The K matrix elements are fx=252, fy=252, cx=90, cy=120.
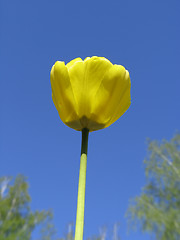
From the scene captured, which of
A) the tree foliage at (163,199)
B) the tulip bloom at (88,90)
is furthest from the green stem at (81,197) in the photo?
the tree foliage at (163,199)

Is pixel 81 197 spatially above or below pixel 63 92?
below

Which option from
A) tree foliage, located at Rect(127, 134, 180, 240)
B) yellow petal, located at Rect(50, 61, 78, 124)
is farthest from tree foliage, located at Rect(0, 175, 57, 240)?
yellow petal, located at Rect(50, 61, 78, 124)

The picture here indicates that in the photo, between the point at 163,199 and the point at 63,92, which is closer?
the point at 63,92

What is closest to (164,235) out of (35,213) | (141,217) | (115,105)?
(141,217)

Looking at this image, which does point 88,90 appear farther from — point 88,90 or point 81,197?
point 81,197

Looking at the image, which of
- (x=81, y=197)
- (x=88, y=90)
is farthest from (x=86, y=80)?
(x=81, y=197)

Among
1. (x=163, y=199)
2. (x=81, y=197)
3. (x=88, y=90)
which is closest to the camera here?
(x=81, y=197)
